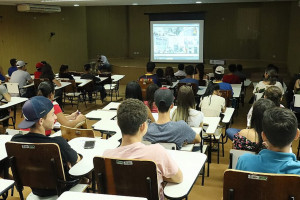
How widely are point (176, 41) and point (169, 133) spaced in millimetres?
8071

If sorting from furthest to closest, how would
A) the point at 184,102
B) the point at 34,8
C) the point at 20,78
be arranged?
the point at 34,8, the point at 20,78, the point at 184,102

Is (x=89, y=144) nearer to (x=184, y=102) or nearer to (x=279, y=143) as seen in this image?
(x=184, y=102)

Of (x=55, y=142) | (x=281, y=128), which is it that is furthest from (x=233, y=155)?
(x=55, y=142)

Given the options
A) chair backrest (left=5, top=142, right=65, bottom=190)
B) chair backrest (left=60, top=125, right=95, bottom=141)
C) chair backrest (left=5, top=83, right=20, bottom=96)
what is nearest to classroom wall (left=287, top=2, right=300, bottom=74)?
chair backrest (left=5, top=83, right=20, bottom=96)

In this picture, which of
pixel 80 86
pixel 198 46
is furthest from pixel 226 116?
pixel 198 46

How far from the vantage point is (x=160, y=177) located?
2.22 metres

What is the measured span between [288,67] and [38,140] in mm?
11372

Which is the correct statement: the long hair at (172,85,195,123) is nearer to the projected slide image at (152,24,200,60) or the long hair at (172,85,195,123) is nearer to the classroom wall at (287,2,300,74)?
the projected slide image at (152,24,200,60)

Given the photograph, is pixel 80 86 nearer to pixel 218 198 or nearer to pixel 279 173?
pixel 218 198

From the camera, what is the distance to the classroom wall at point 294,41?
436 inches

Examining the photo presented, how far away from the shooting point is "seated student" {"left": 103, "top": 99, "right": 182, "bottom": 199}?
7.25 feet

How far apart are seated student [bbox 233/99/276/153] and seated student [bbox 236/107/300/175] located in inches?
30.9

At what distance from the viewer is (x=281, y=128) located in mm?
2000

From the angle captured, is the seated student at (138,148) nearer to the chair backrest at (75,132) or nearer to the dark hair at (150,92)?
the chair backrest at (75,132)
